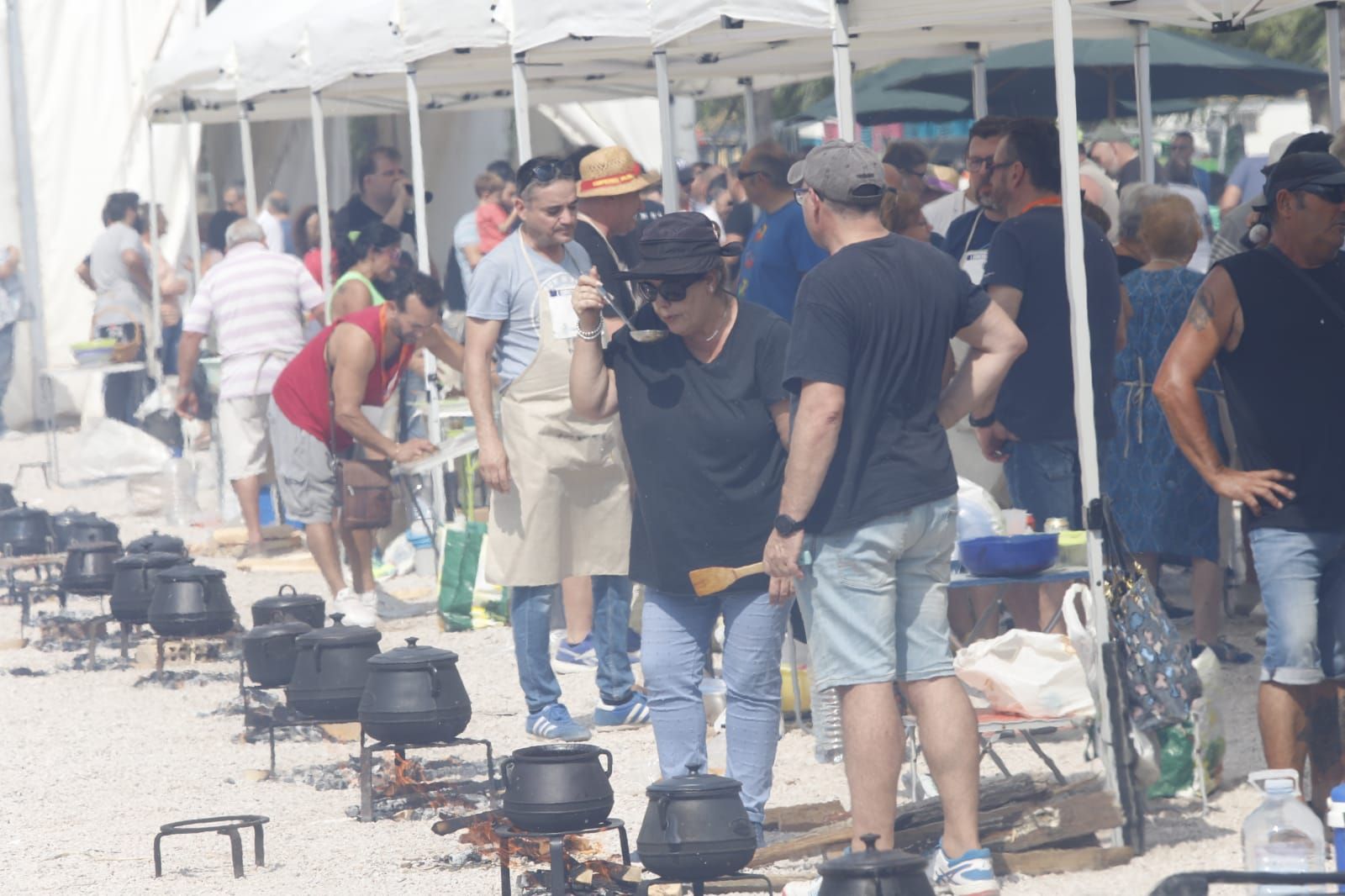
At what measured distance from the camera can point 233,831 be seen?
530cm

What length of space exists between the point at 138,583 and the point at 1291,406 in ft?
16.9

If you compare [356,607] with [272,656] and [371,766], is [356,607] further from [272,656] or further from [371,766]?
[371,766]

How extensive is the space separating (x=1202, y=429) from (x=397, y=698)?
7.84ft

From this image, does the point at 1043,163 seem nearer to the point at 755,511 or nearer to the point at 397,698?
the point at 755,511

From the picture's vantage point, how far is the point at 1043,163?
6.30 meters

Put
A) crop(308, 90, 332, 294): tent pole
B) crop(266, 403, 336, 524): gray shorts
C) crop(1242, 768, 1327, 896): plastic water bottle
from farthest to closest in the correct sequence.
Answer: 1. crop(308, 90, 332, 294): tent pole
2. crop(266, 403, 336, 524): gray shorts
3. crop(1242, 768, 1327, 896): plastic water bottle

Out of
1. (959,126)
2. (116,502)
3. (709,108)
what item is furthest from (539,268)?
(709,108)

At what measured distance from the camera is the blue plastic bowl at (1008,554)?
5305mm

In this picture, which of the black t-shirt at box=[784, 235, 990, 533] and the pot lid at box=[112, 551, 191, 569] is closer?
the black t-shirt at box=[784, 235, 990, 533]

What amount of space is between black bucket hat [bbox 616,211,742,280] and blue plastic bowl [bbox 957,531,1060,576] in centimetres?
108

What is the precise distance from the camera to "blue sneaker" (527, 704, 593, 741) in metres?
6.62

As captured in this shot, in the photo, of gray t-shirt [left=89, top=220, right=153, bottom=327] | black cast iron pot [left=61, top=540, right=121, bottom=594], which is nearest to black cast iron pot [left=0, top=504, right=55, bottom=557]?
black cast iron pot [left=61, top=540, right=121, bottom=594]

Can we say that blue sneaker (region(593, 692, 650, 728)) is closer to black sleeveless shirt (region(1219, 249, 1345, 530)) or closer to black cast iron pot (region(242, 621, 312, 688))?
black cast iron pot (region(242, 621, 312, 688))

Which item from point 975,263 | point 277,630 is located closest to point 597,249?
point 975,263
